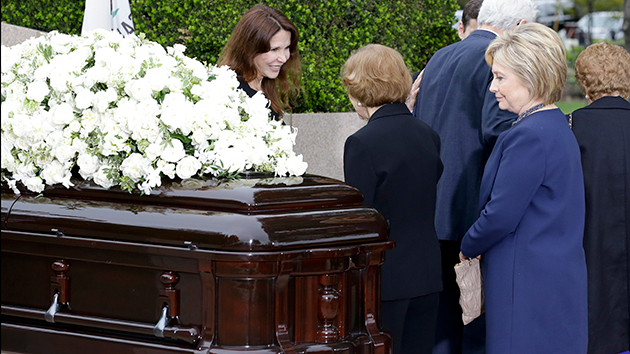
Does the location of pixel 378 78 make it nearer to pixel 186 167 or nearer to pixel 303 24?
pixel 186 167

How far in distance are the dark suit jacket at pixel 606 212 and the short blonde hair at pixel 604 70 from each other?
65 millimetres

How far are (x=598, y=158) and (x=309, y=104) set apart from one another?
12.0ft

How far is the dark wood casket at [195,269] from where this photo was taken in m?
2.47

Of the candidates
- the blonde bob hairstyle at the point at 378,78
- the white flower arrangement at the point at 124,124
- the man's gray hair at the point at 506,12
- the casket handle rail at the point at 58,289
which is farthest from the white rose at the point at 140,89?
the man's gray hair at the point at 506,12

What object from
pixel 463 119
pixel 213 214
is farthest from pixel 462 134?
pixel 213 214

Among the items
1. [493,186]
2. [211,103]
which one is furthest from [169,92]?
[493,186]

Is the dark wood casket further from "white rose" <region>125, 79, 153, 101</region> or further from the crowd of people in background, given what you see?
the crowd of people in background

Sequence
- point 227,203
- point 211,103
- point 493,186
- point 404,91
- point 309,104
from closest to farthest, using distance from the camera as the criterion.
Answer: point 227,203
point 211,103
point 493,186
point 404,91
point 309,104

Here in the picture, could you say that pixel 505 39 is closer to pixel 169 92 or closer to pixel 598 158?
pixel 598 158

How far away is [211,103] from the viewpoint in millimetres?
2896

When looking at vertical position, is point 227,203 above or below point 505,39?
below

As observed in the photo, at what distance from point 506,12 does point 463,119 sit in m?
0.72

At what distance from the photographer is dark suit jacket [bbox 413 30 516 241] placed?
4.35 meters

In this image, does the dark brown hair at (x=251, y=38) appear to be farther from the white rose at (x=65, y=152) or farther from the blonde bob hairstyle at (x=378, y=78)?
the white rose at (x=65, y=152)
